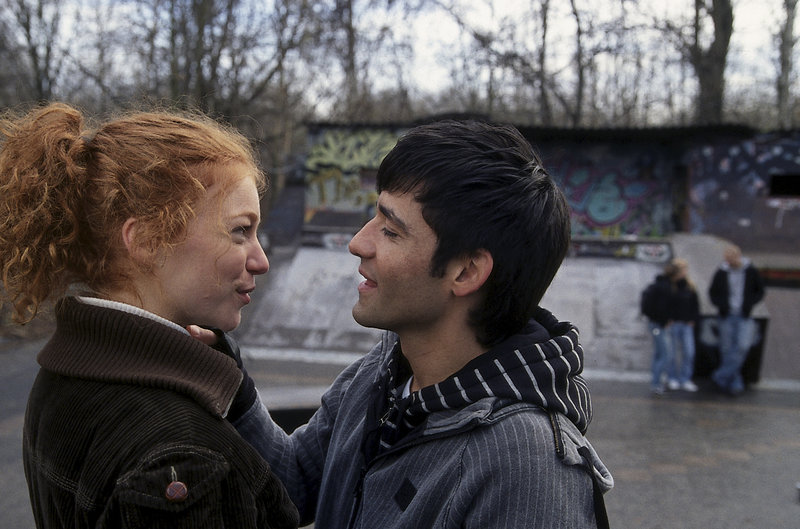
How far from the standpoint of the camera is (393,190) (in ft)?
5.45

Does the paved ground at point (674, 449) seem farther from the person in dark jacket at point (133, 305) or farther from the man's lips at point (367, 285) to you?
the person in dark jacket at point (133, 305)

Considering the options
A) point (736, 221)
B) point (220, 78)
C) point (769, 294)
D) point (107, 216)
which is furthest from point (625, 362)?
point (220, 78)

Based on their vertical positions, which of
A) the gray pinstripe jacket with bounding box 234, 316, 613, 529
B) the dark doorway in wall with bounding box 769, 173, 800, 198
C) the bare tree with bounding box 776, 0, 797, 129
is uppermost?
the bare tree with bounding box 776, 0, 797, 129

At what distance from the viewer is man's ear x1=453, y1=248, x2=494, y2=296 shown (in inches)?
62.0

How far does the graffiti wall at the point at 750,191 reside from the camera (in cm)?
1461

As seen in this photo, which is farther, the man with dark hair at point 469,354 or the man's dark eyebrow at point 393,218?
the man's dark eyebrow at point 393,218

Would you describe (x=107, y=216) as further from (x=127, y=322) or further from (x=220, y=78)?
(x=220, y=78)

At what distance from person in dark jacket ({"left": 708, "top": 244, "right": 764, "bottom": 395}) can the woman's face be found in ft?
26.9

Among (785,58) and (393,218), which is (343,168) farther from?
(785,58)

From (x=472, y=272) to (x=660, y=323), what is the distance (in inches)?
298

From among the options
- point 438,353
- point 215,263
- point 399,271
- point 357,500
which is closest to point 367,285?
point 399,271

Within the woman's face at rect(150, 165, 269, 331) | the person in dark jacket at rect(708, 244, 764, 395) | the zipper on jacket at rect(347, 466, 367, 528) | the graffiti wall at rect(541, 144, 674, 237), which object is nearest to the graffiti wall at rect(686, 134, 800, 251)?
the graffiti wall at rect(541, 144, 674, 237)

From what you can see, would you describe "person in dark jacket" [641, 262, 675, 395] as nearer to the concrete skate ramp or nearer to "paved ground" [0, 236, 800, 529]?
"paved ground" [0, 236, 800, 529]

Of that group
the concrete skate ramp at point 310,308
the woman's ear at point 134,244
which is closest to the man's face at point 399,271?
the woman's ear at point 134,244
